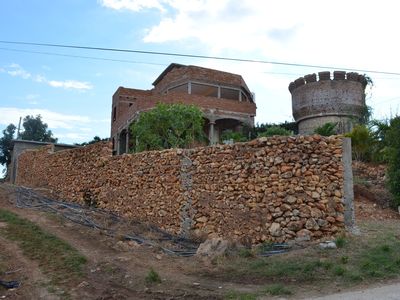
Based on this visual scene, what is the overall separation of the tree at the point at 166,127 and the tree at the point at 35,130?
27.2 m

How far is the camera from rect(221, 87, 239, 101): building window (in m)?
32.8

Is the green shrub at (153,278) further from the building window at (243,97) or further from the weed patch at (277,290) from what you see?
the building window at (243,97)

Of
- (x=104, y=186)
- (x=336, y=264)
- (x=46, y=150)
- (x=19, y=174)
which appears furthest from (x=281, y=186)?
(x=19, y=174)

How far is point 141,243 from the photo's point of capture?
33.1 ft

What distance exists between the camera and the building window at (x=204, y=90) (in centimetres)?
3138

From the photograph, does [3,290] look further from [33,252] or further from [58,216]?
[58,216]

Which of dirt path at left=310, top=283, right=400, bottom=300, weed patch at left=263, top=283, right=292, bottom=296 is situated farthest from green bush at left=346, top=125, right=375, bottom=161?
weed patch at left=263, top=283, right=292, bottom=296

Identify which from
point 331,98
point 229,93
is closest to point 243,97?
point 229,93

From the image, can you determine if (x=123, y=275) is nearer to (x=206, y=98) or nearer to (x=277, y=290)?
(x=277, y=290)

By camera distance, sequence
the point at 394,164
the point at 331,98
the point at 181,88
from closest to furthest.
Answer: the point at 394,164 < the point at 331,98 < the point at 181,88

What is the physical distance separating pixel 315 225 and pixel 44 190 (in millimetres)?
12776

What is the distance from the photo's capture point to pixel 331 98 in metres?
29.9

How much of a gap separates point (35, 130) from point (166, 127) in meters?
29.6

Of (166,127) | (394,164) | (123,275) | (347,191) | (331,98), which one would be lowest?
(123,275)
